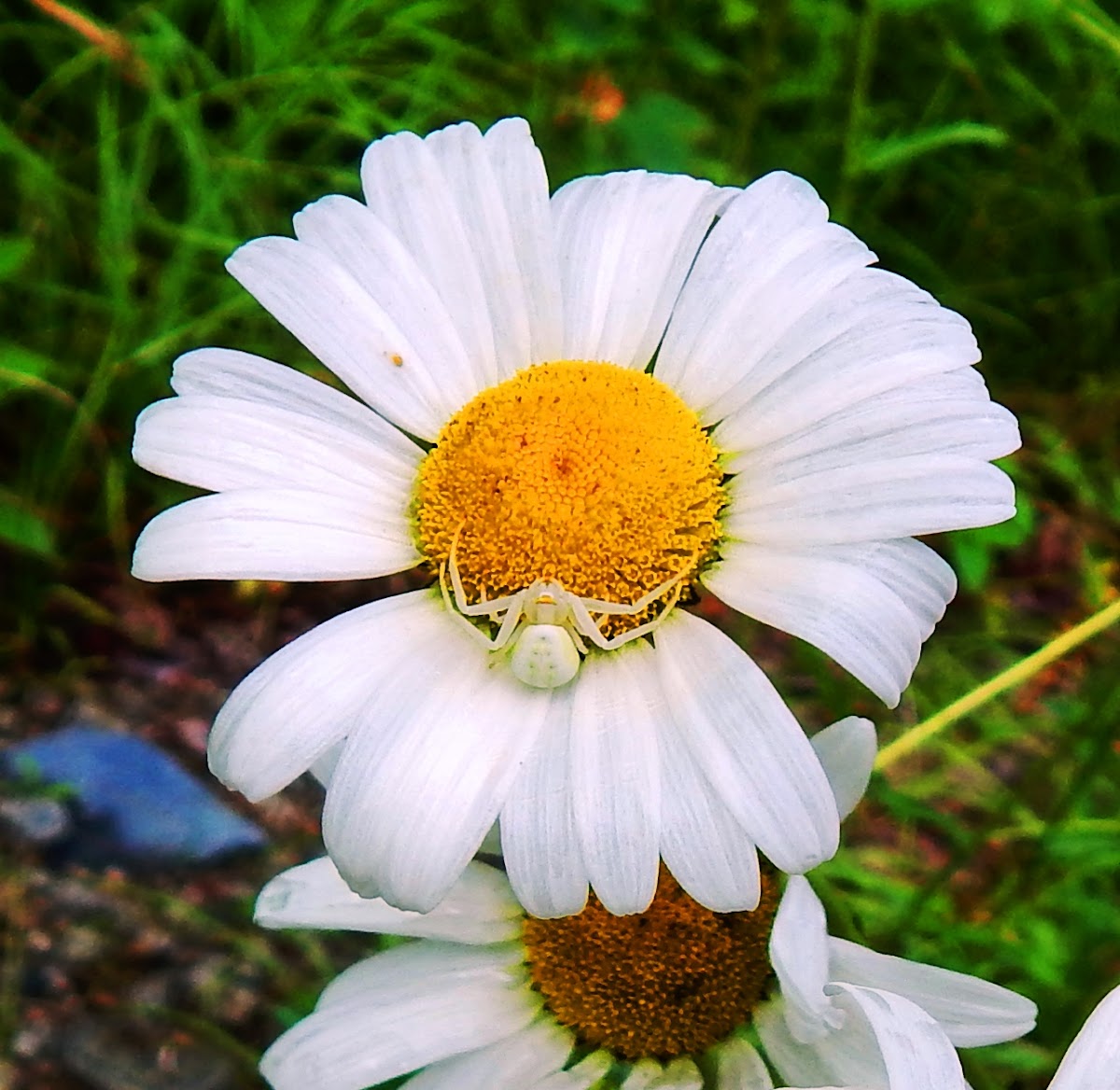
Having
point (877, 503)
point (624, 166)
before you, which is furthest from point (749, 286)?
point (624, 166)

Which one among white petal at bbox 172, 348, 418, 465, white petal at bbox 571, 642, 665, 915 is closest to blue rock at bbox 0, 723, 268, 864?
white petal at bbox 172, 348, 418, 465

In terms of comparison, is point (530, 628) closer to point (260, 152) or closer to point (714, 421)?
point (714, 421)

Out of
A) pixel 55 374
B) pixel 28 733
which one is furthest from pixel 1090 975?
pixel 55 374

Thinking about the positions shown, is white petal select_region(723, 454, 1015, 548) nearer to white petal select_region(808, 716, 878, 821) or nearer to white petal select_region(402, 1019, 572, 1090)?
white petal select_region(808, 716, 878, 821)

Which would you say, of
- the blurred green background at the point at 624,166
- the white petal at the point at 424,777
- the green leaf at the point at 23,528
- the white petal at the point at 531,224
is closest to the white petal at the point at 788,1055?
the white petal at the point at 424,777

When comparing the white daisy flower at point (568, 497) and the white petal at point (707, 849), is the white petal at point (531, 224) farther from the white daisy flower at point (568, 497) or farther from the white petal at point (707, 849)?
the white petal at point (707, 849)

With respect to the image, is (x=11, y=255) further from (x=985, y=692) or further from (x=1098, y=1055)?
(x=1098, y=1055)
